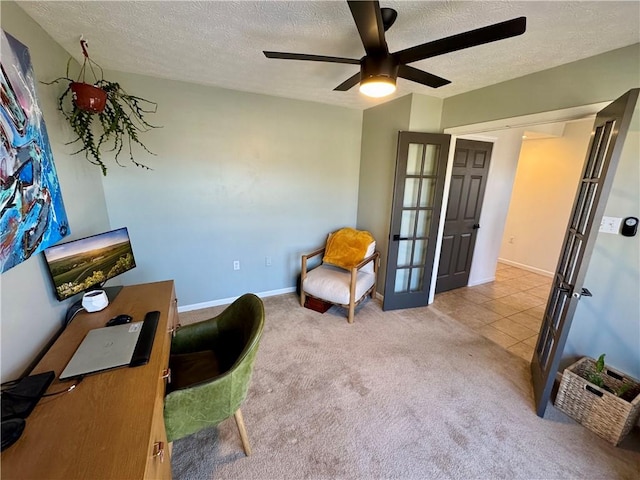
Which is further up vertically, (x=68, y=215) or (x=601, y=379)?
(x=68, y=215)

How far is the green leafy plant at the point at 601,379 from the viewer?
169 centimetres

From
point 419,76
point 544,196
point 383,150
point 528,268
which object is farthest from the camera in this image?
point 528,268

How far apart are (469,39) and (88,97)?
2091 millimetres

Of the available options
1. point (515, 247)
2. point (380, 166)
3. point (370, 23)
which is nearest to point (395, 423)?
point (370, 23)

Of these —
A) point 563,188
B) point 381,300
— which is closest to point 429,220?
point 381,300

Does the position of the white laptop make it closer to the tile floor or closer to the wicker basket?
the wicker basket

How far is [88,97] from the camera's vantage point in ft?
5.27

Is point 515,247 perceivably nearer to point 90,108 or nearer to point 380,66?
point 380,66

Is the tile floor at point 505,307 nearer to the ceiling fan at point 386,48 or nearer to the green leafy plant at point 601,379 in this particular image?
the green leafy plant at point 601,379

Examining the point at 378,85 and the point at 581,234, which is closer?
the point at 378,85

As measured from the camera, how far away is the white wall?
12.8ft

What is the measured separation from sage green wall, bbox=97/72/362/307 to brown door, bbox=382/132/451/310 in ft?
2.84

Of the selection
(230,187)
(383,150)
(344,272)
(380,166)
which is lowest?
(344,272)

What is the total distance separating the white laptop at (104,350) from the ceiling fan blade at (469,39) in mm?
1942
